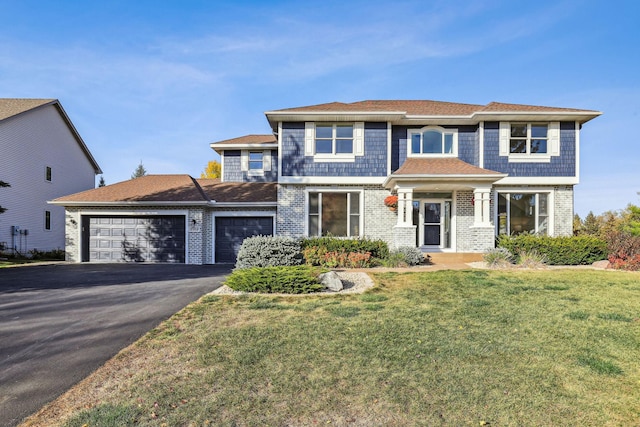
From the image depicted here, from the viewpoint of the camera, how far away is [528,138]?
14.6 m

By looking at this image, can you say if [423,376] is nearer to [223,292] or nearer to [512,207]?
[223,292]

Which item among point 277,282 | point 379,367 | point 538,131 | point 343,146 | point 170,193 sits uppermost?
point 538,131

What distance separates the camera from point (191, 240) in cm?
1523

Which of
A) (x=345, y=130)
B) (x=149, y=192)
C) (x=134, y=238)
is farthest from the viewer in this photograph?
(x=149, y=192)

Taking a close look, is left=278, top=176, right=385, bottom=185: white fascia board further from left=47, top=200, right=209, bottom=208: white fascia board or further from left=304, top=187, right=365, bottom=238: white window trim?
left=47, top=200, right=209, bottom=208: white fascia board

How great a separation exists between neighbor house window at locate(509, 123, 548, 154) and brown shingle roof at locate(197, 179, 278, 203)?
10772mm

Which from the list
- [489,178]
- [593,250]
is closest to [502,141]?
[489,178]

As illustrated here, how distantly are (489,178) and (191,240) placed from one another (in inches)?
500

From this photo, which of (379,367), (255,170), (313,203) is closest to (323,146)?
(313,203)

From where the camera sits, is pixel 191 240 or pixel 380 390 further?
pixel 191 240

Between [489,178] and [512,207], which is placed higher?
[489,178]

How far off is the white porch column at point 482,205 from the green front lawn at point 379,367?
6.81 meters

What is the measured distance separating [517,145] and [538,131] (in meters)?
1.05

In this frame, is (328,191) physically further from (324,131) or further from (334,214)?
(324,131)
